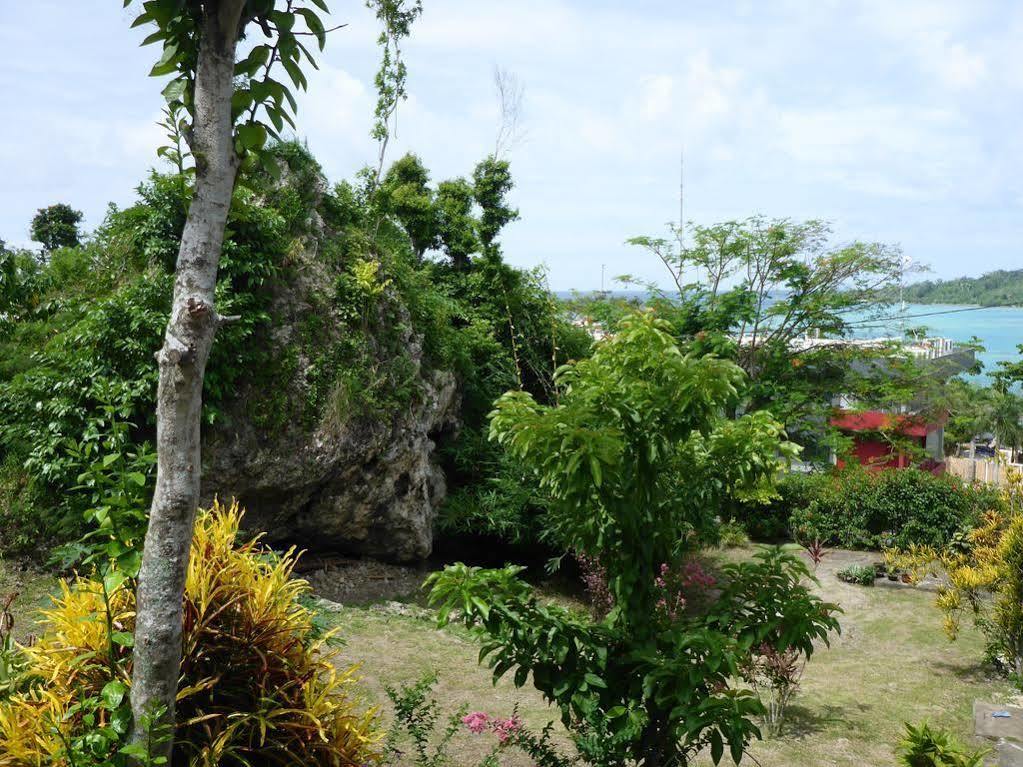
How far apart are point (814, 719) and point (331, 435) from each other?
18.3 feet

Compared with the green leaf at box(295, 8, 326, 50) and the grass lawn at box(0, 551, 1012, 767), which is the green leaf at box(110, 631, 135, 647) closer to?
the green leaf at box(295, 8, 326, 50)

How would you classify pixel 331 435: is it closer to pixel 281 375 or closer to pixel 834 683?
pixel 281 375

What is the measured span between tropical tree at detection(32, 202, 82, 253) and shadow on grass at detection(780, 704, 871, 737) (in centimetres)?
1597

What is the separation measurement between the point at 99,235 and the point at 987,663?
1090 cm

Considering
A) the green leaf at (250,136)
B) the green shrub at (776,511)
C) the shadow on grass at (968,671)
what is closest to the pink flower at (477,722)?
the green leaf at (250,136)

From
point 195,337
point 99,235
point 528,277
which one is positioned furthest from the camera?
point 528,277

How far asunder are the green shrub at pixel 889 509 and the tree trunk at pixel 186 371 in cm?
1296

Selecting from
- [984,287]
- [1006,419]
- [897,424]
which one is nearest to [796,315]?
[897,424]

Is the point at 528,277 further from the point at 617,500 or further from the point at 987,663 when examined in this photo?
the point at 617,500

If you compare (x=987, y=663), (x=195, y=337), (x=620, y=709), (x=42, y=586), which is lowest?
(x=987, y=663)

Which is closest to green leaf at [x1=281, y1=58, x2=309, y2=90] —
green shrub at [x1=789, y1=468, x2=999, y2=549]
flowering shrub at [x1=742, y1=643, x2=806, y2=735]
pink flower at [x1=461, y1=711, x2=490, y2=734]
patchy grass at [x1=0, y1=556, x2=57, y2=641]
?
pink flower at [x1=461, y1=711, x2=490, y2=734]

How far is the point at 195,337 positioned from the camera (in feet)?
7.34

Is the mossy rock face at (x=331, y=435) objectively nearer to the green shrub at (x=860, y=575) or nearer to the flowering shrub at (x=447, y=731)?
the flowering shrub at (x=447, y=731)

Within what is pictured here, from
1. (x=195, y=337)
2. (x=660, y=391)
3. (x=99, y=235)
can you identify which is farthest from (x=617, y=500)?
(x=99, y=235)
